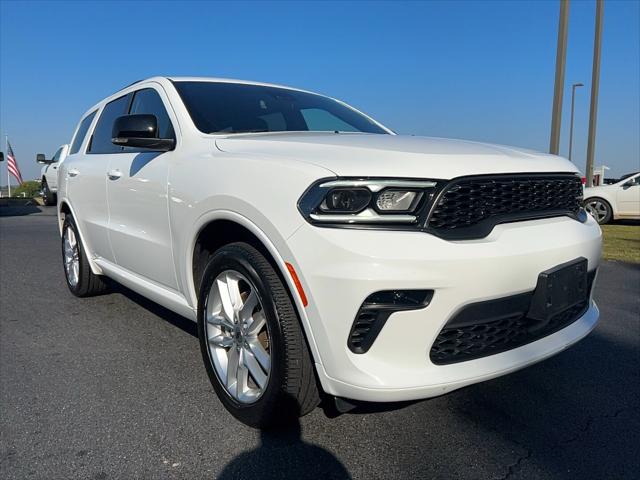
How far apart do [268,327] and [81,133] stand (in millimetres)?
3894

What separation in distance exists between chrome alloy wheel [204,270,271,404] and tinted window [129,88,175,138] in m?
1.09

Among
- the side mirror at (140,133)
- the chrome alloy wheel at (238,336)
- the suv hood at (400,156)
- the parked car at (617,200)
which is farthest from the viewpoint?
the parked car at (617,200)

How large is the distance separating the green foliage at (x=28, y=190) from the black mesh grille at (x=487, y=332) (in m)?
24.9

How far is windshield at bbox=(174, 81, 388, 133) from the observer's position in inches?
124

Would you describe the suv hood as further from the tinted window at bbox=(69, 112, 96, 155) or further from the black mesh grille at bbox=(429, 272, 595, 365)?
the tinted window at bbox=(69, 112, 96, 155)

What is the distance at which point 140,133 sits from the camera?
296 centimetres

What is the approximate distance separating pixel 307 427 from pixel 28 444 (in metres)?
1.22

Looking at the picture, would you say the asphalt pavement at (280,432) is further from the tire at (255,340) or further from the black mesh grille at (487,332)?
the black mesh grille at (487,332)

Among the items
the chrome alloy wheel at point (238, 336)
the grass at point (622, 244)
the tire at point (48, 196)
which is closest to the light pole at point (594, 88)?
the grass at point (622, 244)

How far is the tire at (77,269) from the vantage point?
4598 mm

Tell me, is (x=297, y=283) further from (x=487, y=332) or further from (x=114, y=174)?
(x=114, y=174)

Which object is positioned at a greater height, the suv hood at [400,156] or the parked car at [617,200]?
the suv hood at [400,156]

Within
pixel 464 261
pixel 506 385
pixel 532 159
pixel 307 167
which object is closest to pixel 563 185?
pixel 532 159

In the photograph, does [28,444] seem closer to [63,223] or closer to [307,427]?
[307,427]
